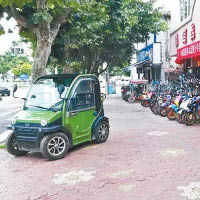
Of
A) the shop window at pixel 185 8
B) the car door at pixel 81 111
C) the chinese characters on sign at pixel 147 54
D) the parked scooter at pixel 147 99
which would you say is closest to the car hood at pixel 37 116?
the car door at pixel 81 111

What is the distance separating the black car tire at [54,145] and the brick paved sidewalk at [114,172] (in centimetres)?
17

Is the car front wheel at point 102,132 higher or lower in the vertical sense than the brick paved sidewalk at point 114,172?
higher

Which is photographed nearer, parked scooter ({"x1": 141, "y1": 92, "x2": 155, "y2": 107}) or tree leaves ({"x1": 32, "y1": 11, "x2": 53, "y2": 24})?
tree leaves ({"x1": 32, "y1": 11, "x2": 53, "y2": 24})

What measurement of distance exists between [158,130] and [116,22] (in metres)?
4.30

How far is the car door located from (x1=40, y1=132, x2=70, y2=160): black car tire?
343 millimetres

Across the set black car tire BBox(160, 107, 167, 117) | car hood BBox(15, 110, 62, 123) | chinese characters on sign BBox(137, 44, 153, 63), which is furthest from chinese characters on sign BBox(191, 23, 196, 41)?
car hood BBox(15, 110, 62, 123)

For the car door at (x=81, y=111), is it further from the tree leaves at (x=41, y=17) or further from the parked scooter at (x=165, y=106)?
the parked scooter at (x=165, y=106)

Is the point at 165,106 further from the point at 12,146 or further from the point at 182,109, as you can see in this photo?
the point at 12,146

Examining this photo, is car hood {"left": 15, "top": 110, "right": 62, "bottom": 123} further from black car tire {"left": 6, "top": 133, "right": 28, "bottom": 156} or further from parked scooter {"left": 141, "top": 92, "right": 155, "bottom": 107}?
parked scooter {"left": 141, "top": 92, "right": 155, "bottom": 107}

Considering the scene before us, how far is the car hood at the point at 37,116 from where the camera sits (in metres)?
6.52

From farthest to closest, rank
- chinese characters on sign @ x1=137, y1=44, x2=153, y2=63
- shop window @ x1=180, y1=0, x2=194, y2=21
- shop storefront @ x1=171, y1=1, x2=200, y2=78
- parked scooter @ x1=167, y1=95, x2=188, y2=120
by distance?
chinese characters on sign @ x1=137, y1=44, x2=153, y2=63 → shop window @ x1=180, y1=0, x2=194, y2=21 → shop storefront @ x1=171, y1=1, x2=200, y2=78 → parked scooter @ x1=167, y1=95, x2=188, y2=120

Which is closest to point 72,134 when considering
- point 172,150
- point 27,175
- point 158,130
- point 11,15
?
point 27,175

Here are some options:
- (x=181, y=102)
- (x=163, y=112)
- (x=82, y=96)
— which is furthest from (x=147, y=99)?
(x=82, y=96)

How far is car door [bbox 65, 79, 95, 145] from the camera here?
7.00m
